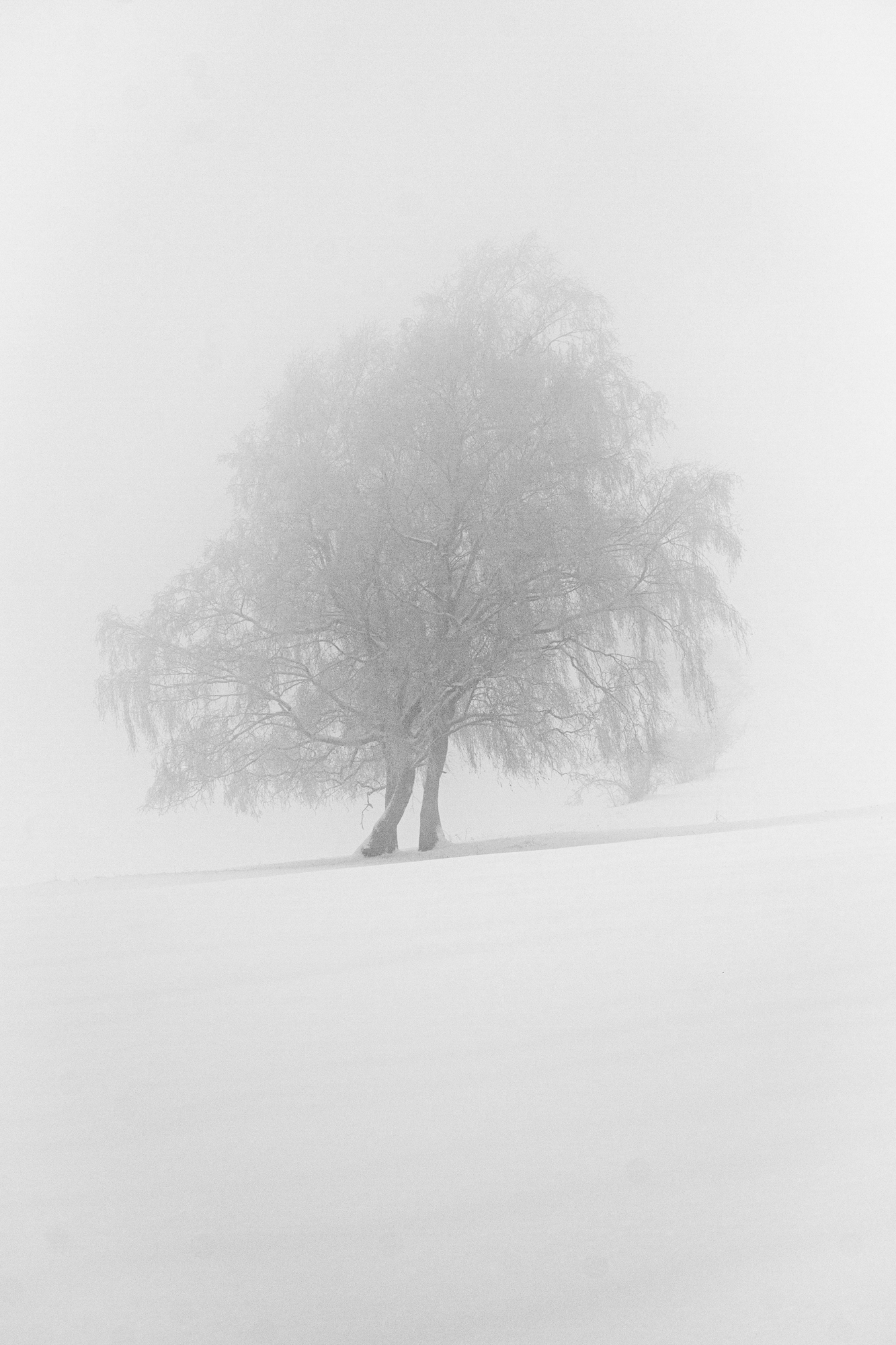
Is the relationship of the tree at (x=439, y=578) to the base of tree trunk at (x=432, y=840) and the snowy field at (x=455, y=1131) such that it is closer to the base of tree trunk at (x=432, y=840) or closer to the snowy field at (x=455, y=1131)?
the base of tree trunk at (x=432, y=840)

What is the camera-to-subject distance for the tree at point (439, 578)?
2.05 meters

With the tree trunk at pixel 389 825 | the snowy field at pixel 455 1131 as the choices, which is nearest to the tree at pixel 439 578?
the tree trunk at pixel 389 825

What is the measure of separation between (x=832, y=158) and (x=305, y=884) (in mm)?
1538

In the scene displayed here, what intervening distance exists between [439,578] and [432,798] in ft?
2.11

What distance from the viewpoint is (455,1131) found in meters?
1.03

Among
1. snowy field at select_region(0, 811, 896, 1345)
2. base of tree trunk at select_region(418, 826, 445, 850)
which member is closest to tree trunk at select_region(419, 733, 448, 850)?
base of tree trunk at select_region(418, 826, 445, 850)

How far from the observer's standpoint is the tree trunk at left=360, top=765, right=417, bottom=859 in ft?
8.18

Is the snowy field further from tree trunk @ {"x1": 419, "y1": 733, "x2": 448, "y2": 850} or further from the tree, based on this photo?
tree trunk @ {"x1": 419, "y1": 733, "x2": 448, "y2": 850}

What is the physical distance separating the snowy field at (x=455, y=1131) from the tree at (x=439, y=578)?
70 centimetres

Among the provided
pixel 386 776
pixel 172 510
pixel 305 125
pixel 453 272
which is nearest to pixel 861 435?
pixel 453 272

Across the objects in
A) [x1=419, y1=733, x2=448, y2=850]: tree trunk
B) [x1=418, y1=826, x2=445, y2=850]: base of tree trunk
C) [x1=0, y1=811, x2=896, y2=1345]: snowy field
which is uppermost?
[x1=419, y1=733, x2=448, y2=850]: tree trunk

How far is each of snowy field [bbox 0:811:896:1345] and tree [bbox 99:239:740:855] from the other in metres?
0.70

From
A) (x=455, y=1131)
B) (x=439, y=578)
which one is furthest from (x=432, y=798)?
(x=455, y=1131)

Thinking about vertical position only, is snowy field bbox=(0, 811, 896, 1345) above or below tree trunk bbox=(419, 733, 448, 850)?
below
